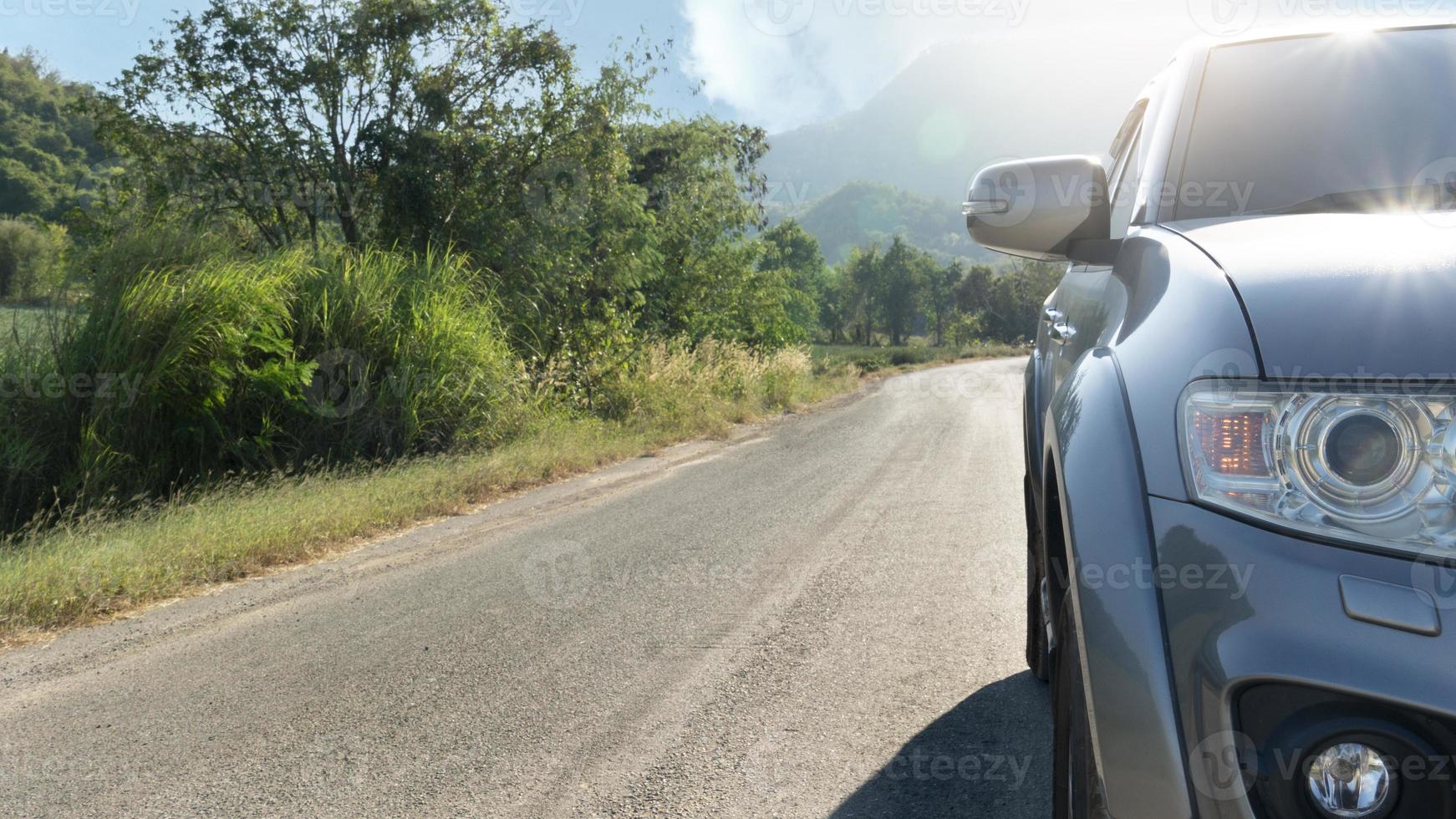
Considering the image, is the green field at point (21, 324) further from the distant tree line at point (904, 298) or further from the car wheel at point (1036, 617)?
the distant tree line at point (904, 298)

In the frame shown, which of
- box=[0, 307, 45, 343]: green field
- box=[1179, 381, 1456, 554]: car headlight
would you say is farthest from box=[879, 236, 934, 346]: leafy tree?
box=[1179, 381, 1456, 554]: car headlight

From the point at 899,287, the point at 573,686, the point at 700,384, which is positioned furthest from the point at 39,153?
the point at 899,287

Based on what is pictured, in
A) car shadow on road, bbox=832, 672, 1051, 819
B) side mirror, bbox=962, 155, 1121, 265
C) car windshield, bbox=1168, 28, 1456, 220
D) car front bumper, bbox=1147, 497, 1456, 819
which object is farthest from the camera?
car shadow on road, bbox=832, 672, 1051, 819

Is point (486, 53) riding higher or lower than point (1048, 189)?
higher

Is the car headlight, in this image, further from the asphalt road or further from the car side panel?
the asphalt road

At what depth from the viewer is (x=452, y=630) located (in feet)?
14.8

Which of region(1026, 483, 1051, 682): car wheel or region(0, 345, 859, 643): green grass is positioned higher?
region(1026, 483, 1051, 682): car wheel

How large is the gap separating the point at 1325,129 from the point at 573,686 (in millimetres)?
2977

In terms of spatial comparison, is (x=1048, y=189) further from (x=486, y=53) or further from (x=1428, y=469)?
(x=486, y=53)

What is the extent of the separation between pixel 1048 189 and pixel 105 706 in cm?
376

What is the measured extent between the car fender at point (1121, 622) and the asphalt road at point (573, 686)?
1.39m

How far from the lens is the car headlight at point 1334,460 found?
132 cm

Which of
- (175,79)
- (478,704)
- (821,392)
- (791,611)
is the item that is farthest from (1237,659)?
(821,392)

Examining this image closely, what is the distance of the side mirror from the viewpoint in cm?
241
